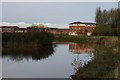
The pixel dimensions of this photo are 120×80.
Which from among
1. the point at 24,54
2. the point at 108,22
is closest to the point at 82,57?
the point at 24,54

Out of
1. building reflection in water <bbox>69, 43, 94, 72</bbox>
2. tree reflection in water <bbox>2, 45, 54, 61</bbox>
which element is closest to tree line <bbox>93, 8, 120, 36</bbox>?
building reflection in water <bbox>69, 43, 94, 72</bbox>

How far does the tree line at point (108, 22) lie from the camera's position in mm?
43375

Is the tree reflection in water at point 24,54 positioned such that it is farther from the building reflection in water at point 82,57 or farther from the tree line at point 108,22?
the tree line at point 108,22

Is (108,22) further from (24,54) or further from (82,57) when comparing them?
(24,54)

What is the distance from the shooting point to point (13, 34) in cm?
2777

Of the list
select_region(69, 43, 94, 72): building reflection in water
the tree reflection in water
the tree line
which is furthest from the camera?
the tree line

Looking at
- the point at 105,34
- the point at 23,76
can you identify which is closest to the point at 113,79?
the point at 23,76

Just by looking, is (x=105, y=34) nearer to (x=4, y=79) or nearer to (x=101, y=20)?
(x=101, y=20)

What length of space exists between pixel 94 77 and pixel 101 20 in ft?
146

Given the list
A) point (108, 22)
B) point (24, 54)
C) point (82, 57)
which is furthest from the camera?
point (108, 22)

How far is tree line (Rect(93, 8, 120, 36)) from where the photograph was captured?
4338 centimetres

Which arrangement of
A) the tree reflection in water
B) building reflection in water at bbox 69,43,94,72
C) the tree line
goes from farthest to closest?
the tree line, the tree reflection in water, building reflection in water at bbox 69,43,94,72

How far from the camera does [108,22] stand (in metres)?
50.3

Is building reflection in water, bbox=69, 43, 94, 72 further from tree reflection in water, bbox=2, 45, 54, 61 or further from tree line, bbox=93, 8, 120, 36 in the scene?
tree line, bbox=93, 8, 120, 36
